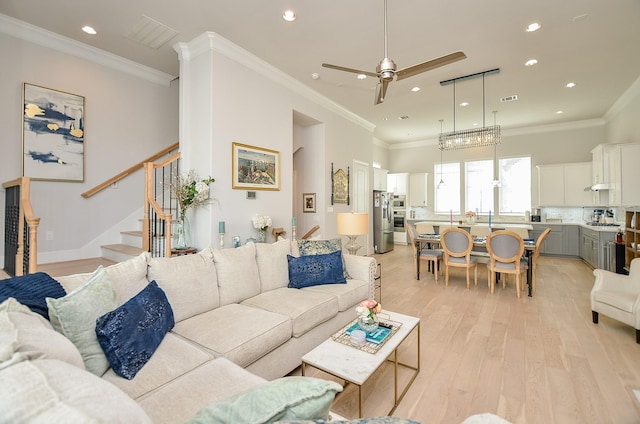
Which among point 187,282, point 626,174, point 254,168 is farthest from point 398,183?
point 187,282

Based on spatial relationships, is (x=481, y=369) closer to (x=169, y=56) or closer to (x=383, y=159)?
(x=169, y=56)

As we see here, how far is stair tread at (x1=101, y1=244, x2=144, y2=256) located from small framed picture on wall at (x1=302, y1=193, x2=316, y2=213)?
121 inches

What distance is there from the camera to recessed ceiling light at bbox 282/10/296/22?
10.7 feet

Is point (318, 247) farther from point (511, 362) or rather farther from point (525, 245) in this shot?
point (525, 245)

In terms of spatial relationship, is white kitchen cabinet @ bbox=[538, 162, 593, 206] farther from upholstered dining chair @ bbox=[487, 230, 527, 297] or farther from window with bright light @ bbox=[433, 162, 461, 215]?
upholstered dining chair @ bbox=[487, 230, 527, 297]

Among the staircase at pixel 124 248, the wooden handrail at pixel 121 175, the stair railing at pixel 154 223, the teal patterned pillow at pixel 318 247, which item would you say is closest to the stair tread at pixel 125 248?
the staircase at pixel 124 248

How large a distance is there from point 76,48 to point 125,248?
9.64 feet

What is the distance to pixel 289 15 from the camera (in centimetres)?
331

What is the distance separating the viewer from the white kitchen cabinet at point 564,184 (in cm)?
705

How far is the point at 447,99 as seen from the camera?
19.3ft

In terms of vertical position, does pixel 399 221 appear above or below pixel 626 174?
below

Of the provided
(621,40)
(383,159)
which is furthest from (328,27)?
(383,159)

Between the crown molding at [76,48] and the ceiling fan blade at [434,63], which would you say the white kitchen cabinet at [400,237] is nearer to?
the ceiling fan blade at [434,63]

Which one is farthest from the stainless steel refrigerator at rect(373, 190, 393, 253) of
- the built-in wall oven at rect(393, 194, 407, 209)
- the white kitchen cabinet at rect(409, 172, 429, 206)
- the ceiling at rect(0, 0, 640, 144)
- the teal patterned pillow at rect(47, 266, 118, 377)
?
the teal patterned pillow at rect(47, 266, 118, 377)
